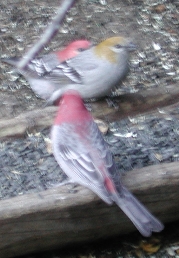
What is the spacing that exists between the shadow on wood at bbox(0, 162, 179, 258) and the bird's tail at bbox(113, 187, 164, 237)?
0.13 metres

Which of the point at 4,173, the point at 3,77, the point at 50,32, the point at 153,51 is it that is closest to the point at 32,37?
the point at 3,77

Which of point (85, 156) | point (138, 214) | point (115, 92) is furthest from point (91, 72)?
point (138, 214)

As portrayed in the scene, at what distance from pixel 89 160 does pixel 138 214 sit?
44 cm

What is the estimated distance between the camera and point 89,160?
346 cm

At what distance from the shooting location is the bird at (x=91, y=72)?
5.25 meters

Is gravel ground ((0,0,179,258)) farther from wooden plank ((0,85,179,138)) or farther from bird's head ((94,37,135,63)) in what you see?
bird's head ((94,37,135,63))

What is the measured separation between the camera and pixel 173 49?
7473 mm

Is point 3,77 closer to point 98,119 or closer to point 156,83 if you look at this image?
point 156,83

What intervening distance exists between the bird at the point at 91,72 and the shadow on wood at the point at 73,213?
170 cm

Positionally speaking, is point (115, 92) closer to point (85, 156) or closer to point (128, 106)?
point (128, 106)

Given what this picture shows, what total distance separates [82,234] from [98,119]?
1267 mm

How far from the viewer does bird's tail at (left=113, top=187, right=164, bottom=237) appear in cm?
316

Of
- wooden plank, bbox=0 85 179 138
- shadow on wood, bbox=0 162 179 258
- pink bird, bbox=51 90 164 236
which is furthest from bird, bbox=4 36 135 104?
shadow on wood, bbox=0 162 179 258

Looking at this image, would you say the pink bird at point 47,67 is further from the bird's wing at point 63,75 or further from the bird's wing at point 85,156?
the bird's wing at point 85,156
